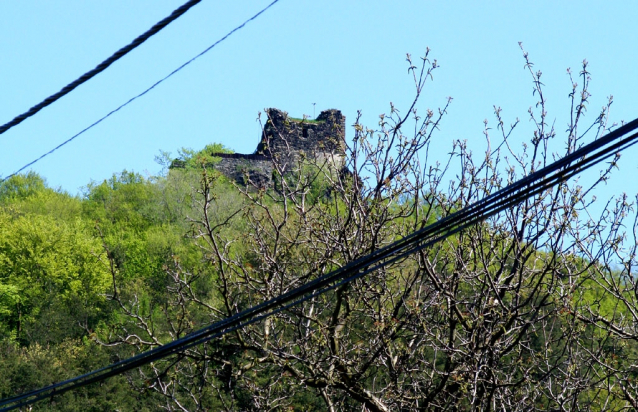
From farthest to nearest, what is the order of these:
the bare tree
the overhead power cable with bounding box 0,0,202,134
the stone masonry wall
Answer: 1. the stone masonry wall
2. the bare tree
3. the overhead power cable with bounding box 0,0,202,134

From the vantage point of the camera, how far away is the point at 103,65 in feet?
13.4

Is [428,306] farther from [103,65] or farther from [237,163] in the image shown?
[237,163]

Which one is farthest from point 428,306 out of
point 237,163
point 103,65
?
point 237,163

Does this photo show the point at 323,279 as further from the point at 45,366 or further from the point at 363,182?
the point at 45,366

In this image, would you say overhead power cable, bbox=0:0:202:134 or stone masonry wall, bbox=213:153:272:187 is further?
stone masonry wall, bbox=213:153:272:187

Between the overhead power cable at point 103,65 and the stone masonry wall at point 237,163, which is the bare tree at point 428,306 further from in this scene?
the stone masonry wall at point 237,163

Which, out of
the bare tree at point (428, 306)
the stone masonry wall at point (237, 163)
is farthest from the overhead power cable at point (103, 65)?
the stone masonry wall at point (237, 163)

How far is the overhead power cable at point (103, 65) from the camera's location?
3.77 metres

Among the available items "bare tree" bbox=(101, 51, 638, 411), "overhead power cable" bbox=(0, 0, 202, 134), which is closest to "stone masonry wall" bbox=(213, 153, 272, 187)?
"bare tree" bbox=(101, 51, 638, 411)

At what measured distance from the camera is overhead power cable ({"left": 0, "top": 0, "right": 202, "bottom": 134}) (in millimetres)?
3766

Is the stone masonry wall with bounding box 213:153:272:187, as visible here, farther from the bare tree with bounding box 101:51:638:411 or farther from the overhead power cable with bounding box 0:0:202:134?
the overhead power cable with bounding box 0:0:202:134

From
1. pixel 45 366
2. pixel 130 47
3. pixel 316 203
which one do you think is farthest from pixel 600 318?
pixel 45 366

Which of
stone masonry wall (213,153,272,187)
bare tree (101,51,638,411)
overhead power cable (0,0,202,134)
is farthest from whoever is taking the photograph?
stone masonry wall (213,153,272,187)

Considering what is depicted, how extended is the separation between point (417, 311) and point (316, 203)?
7.23 ft
